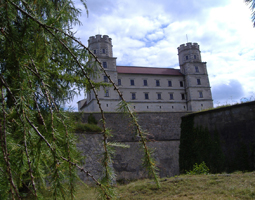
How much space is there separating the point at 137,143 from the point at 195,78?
82.6 ft

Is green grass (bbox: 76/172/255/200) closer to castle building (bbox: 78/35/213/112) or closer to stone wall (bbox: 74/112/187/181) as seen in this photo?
stone wall (bbox: 74/112/187/181)

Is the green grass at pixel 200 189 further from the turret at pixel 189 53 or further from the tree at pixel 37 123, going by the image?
the turret at pixel 189 53

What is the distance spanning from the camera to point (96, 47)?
32625mm

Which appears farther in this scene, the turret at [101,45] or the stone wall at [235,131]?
the turret at [101,45]

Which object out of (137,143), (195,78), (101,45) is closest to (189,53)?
(195,78)

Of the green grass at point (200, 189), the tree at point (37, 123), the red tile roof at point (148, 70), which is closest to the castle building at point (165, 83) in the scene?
the red tile roof at point (148, 70)

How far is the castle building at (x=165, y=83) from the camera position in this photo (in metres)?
33.4

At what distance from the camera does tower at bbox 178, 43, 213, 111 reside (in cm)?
3506

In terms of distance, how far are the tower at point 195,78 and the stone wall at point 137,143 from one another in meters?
19.9

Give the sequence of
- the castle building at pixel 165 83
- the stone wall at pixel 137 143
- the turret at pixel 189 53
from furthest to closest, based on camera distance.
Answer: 1. the turret at pixel 189 53
2. the castle building at pixel 165 83
3. the stone wall at pixel 137 143

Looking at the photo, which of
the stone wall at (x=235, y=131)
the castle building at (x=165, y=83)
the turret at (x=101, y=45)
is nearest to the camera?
the stone wall at (x=235, y=131)

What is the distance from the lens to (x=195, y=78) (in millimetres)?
36031

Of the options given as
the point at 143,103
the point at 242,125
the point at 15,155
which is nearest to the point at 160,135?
the point at 242,125

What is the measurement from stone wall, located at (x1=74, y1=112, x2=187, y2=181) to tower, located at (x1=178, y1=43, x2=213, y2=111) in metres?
19.9
